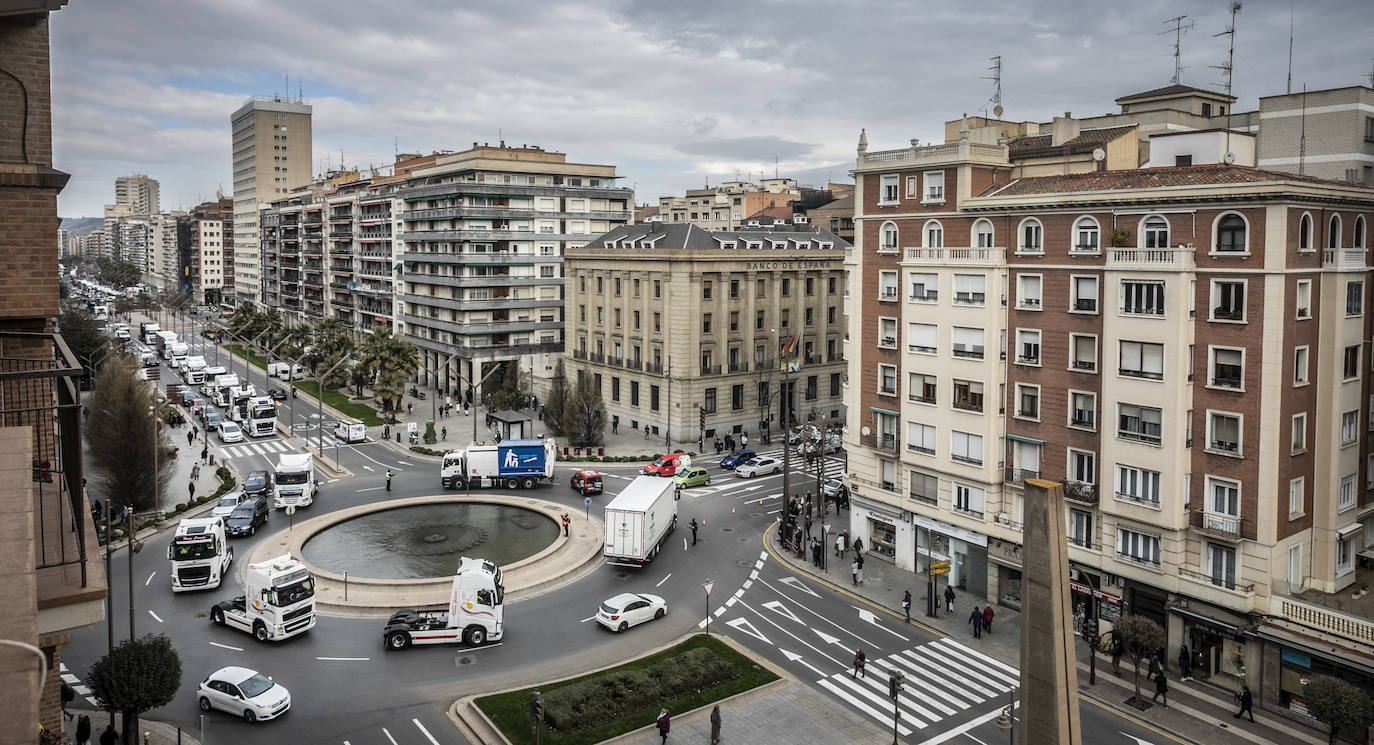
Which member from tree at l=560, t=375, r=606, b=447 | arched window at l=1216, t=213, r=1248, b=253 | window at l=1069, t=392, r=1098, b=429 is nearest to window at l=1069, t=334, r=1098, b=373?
window at l=1069, t=392, r=1098, b=429

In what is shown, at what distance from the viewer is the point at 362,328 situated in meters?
132

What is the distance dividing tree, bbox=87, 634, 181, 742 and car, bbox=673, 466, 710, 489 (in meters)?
40.1

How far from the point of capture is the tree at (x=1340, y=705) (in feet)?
94.9

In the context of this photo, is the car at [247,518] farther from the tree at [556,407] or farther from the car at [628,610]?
the tree at [556,407]

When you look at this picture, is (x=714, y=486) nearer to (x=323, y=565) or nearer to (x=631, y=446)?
(x=631, y=446)

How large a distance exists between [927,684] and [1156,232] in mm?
20273

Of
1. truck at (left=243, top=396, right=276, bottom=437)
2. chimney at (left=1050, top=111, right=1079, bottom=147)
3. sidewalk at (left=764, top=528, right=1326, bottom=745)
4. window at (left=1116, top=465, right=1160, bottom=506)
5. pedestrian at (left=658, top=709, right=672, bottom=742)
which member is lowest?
sidewalk at (left=764, top=528, right=1326, bottom=745)

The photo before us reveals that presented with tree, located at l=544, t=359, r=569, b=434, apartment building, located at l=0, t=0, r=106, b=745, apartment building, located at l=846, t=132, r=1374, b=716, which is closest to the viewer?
apartment building, located at l=0, t=0, r=106, b=745

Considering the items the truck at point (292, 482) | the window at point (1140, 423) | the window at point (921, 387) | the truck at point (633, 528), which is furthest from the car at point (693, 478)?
the window at point (1140, 423)

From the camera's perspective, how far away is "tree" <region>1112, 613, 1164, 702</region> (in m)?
33.6

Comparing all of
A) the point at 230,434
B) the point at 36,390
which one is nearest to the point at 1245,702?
the point at 36,390

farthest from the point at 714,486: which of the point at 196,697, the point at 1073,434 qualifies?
the point at 196,697

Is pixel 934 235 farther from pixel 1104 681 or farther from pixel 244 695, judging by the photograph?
pixel 244 695

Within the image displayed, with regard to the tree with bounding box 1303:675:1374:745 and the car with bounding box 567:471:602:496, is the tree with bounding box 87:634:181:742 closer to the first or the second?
the car with bounding box 567:471:602:496
